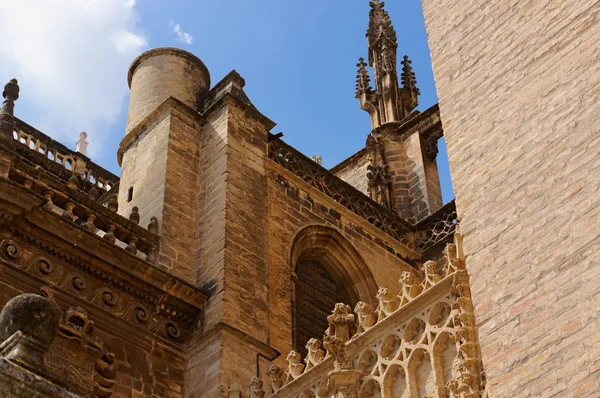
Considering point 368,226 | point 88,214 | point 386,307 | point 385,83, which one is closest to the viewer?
point 386,307

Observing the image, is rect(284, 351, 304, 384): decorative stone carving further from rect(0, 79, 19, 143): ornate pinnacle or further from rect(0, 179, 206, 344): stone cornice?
rect(0, 79, 19, 143): ornate pinnacle

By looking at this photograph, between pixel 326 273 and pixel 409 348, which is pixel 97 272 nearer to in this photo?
pixel 409 348

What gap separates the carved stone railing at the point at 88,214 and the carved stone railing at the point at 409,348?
10.3 ft

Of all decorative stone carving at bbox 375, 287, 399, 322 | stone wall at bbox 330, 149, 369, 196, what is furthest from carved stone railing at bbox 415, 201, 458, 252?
decorative stone carving at bbox 375, 287, 399, 322

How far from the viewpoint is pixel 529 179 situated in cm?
888

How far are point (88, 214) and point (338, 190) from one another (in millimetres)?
4750

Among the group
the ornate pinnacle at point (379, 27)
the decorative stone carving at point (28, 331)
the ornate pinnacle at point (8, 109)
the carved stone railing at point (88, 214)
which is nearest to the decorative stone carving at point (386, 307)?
the carved stone railing at point (88, 214)

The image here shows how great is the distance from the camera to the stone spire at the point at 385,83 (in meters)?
19.8

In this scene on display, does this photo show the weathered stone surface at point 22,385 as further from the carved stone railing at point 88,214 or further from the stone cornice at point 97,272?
the carved stone railing at point 88,214

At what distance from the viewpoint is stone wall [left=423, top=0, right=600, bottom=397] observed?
7.88 meters

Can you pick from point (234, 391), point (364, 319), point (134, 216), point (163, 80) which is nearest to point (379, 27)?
point (163, 80)

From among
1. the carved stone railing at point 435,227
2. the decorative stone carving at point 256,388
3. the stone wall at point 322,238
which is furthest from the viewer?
the carved stone railing at point 435,227

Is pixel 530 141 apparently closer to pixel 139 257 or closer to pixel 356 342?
pixel 356 342

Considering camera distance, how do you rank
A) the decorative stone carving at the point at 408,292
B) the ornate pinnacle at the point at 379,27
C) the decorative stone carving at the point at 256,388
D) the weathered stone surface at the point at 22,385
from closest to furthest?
the weathered stone surface at the point at 22,385
the decorative stone carving at the point at 408,292
the decorative stone carving at the point at 256,388
the ornate pinnacle at the point at 379,27
